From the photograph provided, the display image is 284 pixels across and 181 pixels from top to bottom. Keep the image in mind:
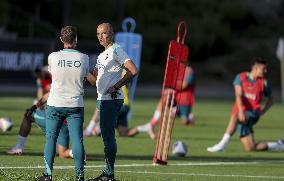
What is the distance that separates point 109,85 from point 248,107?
811 centimetres

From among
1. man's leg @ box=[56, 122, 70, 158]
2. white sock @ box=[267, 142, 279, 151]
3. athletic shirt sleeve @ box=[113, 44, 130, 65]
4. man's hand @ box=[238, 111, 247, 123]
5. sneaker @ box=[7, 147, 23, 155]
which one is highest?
athletic shirt sleeve @ box=[113, 44, 130, 65]

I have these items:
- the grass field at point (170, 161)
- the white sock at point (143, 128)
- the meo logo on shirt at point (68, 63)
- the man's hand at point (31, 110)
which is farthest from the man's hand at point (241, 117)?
the meo logo on shirt at point (68, 63)

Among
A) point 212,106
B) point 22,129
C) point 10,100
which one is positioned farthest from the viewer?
point 212,106

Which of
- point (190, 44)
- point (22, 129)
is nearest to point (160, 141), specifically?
point (22, 129)

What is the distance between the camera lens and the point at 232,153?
21.8m

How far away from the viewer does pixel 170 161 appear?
1902cm

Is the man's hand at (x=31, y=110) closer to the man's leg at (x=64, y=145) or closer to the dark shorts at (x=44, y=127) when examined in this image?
the dark shorts at (x=44, y=127)

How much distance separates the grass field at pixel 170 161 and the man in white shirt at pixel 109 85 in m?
0.63

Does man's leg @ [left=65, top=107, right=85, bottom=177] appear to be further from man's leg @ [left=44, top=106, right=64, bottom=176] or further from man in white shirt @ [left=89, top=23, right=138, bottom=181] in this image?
man in white shirt @ [left=89, top=23, right=138, bottom=181]

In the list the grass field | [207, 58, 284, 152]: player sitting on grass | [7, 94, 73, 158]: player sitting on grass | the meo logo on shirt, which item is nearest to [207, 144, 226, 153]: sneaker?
[207, 58, 284, 152]: player sitting on grass

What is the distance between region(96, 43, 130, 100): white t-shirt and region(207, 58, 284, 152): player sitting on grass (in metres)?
7.26

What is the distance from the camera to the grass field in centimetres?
1606

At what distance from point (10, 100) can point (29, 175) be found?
82.7ft

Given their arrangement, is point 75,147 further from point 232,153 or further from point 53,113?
point 232,153
